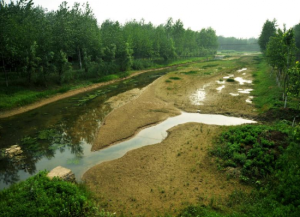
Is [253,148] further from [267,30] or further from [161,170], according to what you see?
[267,30]

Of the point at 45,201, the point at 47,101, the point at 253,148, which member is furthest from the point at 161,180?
the point at 47,101

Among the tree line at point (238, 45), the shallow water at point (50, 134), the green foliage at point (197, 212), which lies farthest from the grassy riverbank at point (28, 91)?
Answer: the tree line at point (238, 45)

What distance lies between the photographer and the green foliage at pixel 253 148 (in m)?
12.8

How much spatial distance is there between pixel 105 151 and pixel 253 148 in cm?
1210

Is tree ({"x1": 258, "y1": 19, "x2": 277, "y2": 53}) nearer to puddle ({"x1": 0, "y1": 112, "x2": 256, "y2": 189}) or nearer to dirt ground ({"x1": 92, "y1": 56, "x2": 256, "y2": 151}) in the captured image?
dirt ground ({"x1": 92, "y1": 56, "x2": 256, "y2": 151})

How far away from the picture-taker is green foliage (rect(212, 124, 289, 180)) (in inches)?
502

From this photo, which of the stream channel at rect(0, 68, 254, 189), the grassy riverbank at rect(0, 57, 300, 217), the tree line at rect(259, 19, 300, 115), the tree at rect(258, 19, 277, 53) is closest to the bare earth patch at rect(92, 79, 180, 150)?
the stream channel at rect(0, 68, 254, 189)

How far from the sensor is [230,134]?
17344mm

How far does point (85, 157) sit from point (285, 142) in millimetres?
15735

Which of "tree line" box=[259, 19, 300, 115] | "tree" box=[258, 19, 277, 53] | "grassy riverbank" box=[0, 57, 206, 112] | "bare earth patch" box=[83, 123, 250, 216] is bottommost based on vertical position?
"bare earth patch" box=[83, 123, 250, 216]

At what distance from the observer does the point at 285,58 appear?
27547 millimetres

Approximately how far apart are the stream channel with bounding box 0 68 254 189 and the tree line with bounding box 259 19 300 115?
308 inches

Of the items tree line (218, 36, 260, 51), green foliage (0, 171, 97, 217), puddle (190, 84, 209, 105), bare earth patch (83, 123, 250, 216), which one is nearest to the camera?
green foliage (0, 171, 97, 217)

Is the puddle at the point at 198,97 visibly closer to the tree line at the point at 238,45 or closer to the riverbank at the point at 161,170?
the riverbank at the point at 161,170
